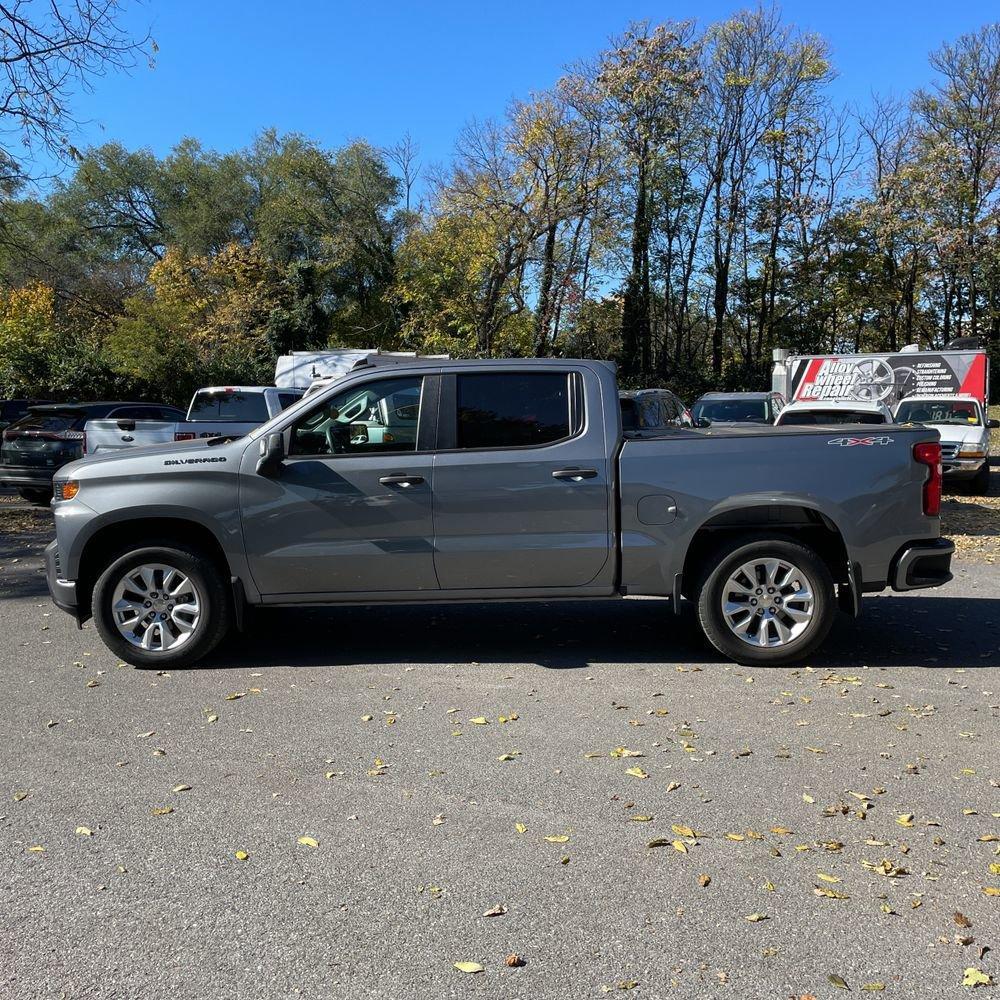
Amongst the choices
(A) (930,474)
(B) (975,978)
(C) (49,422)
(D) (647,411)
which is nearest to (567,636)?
(D) (647,411)

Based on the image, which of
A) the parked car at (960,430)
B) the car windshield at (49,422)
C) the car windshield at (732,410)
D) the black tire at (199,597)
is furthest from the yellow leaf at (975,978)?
the car windshield at (732,410)

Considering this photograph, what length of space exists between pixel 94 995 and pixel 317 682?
3.07 metres

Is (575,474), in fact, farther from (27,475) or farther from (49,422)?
(49,422)

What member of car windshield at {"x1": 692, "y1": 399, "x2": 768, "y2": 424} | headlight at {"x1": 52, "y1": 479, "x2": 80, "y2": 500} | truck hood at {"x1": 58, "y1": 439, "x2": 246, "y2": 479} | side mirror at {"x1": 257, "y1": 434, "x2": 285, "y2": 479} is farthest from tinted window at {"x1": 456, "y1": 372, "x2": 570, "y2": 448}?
car windshield at {"x1": 692, "y1": 399, "x2": 768, "y2": 424}

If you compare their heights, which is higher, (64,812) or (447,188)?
(447,188)

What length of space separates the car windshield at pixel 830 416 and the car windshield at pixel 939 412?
143 inches

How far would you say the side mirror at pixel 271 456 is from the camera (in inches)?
227

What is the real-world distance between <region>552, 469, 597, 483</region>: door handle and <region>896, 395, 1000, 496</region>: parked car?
425 inches

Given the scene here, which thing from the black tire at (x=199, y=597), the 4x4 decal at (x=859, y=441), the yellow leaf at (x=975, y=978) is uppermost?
the 4x4 decal at (x=859, y=441)

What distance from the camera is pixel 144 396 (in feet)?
97.3

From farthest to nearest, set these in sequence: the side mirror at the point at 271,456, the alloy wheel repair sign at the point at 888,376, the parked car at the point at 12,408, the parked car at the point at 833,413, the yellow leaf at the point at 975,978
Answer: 1. the parked car at the point at 12,408
2. the alloy wheel repair sign at the point at 888,376
3. the parked car at the point at 833,413
4. the side mirror at the point at 271,456
5. the yellow leaf at the point at 975,978

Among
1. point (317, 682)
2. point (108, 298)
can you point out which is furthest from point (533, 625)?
point (108, 298)

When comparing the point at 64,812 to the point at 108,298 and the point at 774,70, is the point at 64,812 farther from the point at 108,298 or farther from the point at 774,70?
the point at 108,298

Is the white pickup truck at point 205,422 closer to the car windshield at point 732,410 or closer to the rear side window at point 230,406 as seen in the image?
the rear side window at point 230,406
